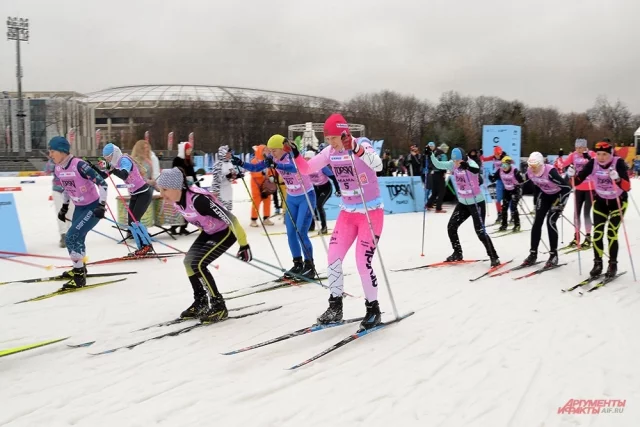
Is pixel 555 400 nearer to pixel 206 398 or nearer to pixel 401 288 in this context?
pixel 206 398

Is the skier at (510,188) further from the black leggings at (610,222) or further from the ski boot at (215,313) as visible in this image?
the ski boot at (215,313)

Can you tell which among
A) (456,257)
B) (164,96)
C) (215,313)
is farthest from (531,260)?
(164,96)

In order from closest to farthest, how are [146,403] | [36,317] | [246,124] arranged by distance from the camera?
[146,403], [36,317], [246,124]

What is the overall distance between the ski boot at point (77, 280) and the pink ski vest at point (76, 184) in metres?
0.94

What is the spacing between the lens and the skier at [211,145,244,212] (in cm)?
660

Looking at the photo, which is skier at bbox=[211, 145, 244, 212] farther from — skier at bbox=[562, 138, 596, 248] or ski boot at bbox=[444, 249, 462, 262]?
skier at bbox=[562, 138, 596, 248]

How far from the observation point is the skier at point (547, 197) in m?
8.03

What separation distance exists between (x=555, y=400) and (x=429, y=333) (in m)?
1.55

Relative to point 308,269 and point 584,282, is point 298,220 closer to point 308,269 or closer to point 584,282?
point 308,269

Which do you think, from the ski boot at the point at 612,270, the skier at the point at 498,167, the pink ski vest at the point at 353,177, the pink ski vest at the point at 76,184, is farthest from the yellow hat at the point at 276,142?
the skier at the point at 498,167

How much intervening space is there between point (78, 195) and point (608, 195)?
7.57 metres

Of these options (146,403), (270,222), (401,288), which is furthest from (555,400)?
(270,222)

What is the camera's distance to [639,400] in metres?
3.56

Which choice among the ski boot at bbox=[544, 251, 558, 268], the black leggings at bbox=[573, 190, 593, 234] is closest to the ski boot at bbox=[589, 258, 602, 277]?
the ski boot at bbox=[544, 251, 558, 268]
